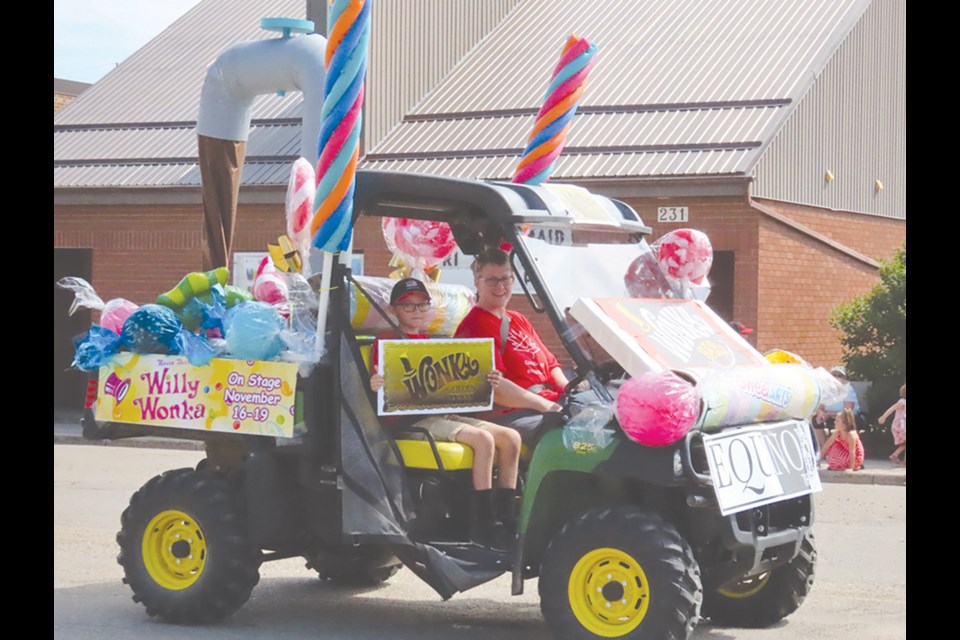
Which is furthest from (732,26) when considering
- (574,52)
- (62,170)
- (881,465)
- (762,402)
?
(762,402)

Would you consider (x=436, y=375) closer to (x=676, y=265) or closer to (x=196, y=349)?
(x=196, y=349)

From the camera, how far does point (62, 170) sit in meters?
24.9

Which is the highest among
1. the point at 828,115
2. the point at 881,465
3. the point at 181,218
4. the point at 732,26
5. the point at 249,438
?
the point at 732,26

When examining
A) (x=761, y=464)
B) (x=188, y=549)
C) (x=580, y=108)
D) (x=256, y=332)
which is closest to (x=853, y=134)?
(x=580, y=108)

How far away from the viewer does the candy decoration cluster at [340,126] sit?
7391mm

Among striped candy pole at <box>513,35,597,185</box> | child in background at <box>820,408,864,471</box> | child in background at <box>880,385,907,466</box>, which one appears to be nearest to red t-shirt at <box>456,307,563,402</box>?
striped candy pole at <box>513,35,597,185</box>

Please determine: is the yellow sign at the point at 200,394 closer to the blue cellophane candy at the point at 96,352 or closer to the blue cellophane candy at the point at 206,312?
the blue cellophane candy at the point at 96,352

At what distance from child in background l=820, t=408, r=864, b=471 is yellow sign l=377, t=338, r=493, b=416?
9.89m

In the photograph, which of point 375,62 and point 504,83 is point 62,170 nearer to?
point 375,62

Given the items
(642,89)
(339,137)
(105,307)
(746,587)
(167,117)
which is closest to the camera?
(339,137)

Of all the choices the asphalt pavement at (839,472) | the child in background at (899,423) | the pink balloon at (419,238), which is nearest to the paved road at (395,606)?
the pink balloon at (419,238)

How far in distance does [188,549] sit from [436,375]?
161cm

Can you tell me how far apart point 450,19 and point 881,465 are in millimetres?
11437

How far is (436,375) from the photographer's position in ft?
24.5
